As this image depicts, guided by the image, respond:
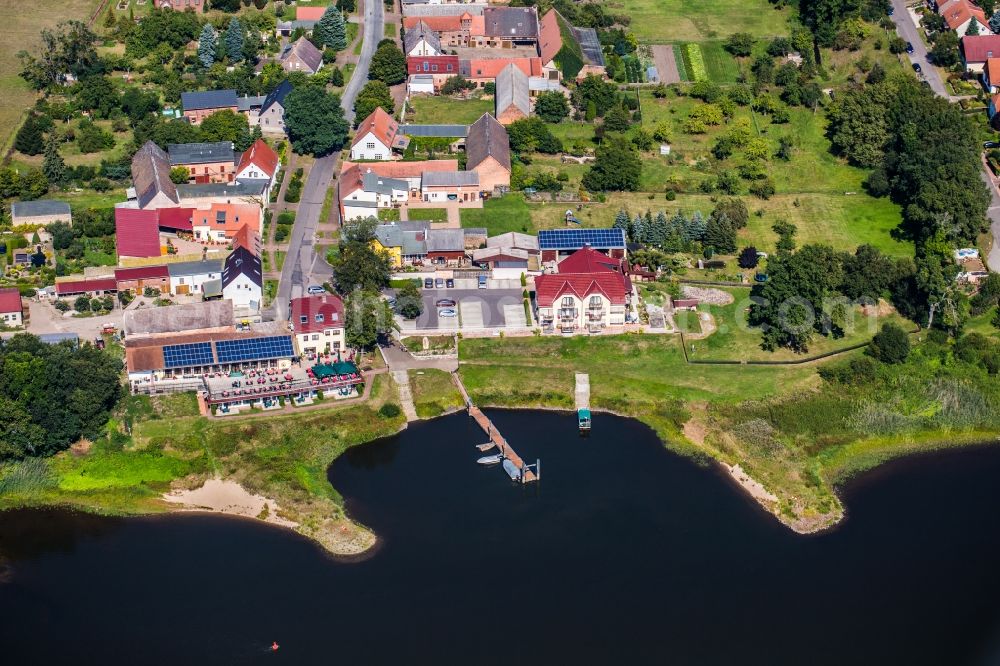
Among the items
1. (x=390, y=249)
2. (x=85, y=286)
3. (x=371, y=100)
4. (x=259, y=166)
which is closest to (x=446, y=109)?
(x=371, y=100)

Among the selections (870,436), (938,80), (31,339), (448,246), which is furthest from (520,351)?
(938,80)

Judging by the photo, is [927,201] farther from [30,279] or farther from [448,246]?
[30,279]

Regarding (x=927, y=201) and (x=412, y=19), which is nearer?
(x=927, y=201)

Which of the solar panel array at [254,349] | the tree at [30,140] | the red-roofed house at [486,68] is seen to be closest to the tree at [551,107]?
the red-roofed house at [486,68]

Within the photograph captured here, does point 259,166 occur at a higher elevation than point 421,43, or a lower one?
lower

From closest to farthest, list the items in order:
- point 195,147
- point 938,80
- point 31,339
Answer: point 31,339 < point 195,147 < point 938,80

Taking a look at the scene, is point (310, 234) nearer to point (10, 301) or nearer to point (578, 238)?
point (578, 238)

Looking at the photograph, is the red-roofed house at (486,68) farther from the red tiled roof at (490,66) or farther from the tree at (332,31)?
the tree at (332,31)
